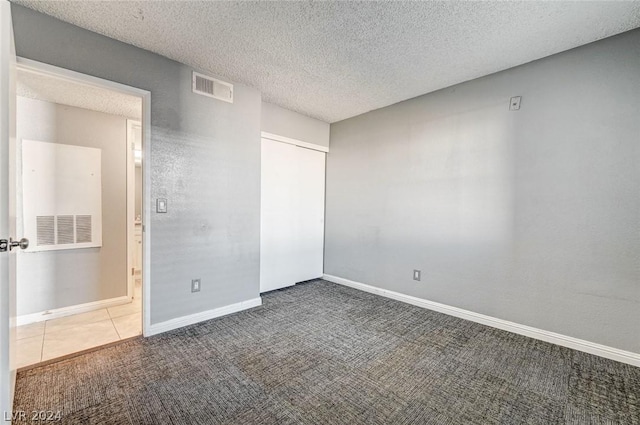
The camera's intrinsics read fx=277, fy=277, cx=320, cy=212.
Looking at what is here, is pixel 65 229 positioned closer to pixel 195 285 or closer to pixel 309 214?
pixel 195 285

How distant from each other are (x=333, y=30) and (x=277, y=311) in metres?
2.76

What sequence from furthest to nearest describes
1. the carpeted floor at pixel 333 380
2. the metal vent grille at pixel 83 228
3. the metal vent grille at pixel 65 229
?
the metal vent grille at pixel 83 228
the metal vent grille at pixel 65 229
the carpeted floor at pixel 333 380

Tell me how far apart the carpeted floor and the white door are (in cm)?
122

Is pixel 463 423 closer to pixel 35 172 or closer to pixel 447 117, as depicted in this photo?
pixel 447 117

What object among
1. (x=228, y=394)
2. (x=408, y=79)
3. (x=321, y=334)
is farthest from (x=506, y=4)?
(x=228, y=394)

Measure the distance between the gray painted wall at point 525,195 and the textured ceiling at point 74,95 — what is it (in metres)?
2.95

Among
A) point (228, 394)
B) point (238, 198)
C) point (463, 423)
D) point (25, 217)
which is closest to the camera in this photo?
point (463, 423)

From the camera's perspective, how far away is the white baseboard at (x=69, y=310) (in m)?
2.77

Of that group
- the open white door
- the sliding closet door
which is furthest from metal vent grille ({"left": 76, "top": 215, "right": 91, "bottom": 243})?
the open white door

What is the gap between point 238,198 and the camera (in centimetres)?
309

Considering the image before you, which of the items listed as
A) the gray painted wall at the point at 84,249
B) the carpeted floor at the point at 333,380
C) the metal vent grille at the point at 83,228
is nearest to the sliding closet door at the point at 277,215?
the carpeted floor at the point at 333,380

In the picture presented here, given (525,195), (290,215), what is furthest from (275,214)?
Result: (525,195)

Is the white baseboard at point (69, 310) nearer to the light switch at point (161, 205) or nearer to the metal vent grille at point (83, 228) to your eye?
the metal vent grille at point (83, 228)

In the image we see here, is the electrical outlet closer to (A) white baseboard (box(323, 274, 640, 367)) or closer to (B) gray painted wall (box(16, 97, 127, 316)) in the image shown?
(B) gray painted wall (box(16, 97, 127, 316))
